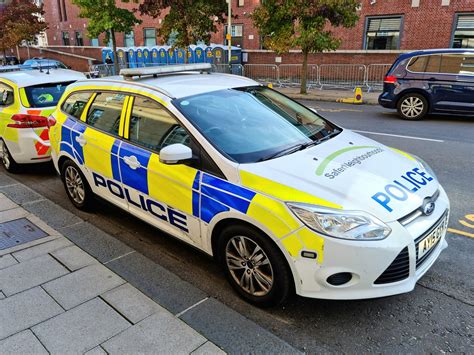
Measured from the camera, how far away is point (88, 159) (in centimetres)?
436

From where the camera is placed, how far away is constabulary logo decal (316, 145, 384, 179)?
2927 mm

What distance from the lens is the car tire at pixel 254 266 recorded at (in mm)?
2770

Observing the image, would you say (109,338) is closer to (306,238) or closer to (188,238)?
(188,238)

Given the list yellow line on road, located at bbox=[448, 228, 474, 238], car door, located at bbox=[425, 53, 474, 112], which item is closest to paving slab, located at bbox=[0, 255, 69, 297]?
yellow line on road, located at bbox=[448, 228, 474, 238]

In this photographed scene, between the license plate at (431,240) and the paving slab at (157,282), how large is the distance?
169 centimetres

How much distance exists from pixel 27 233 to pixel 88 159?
3.45ft

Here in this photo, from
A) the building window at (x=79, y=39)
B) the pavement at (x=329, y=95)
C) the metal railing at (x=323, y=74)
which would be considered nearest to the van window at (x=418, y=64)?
the pavement at (x=329, y=95)

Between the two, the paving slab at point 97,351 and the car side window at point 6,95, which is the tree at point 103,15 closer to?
the car side window at point 6,95

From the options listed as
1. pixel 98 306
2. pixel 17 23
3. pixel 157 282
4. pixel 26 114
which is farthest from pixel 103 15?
pixel 98 306

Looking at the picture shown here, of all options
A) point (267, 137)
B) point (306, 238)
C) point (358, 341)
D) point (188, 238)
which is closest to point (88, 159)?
point (188, 238)

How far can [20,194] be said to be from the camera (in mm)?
5559

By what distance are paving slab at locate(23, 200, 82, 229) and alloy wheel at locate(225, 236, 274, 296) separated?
243cm

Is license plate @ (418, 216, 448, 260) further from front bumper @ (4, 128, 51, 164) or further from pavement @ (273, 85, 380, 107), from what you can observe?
pavement @ (273, 85, 380, 107)

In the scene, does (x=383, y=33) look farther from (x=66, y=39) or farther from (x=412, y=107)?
(x=66, y=39)
